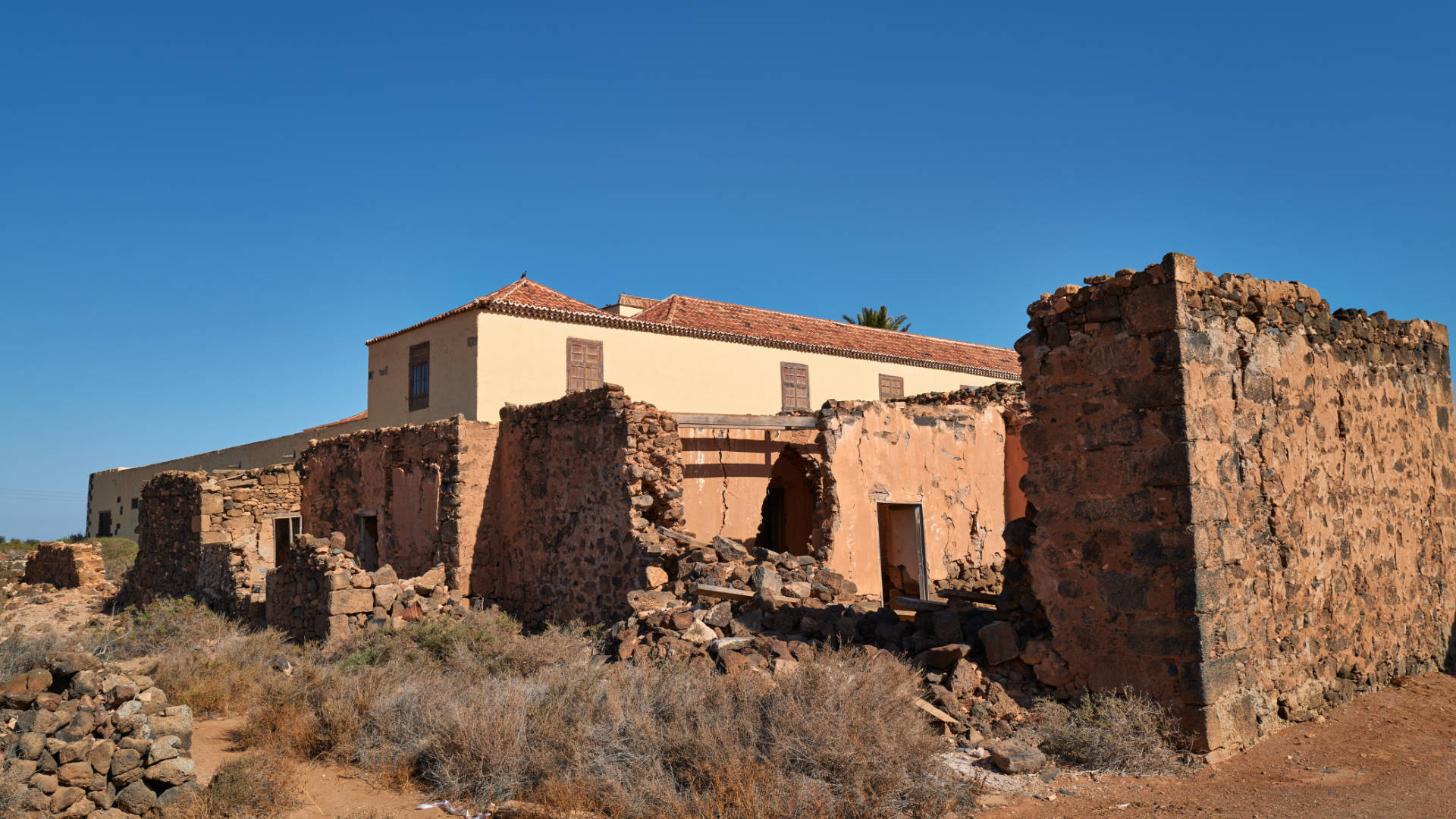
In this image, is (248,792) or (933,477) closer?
(248,792)

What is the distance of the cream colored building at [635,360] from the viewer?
65.2 ft

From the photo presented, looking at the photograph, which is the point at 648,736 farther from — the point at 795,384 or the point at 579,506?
the point at 795,384

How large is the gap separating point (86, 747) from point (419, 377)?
16156 mm

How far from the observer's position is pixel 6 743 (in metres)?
5.43

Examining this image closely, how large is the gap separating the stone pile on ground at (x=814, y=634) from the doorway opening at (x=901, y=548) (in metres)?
3.72

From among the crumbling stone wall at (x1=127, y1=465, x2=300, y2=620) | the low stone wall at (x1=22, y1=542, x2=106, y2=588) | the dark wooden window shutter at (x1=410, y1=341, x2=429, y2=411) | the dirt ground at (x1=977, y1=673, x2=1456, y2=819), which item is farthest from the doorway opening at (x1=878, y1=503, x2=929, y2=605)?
the low stone wall at (x1=22, y1=542, x2=106, y2=588)

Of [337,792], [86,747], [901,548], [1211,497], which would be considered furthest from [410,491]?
[1211,497]

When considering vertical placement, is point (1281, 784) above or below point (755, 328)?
below

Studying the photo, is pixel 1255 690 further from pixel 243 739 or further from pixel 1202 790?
pixel 243 739

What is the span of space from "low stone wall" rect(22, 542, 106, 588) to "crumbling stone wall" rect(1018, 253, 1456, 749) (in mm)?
21010

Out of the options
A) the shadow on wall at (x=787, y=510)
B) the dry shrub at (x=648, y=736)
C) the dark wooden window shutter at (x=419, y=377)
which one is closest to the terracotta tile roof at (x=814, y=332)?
the dark wooden window shutter at (x=419, y=377)

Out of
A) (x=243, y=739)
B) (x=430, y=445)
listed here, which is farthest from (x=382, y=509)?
(x=243, y=739)

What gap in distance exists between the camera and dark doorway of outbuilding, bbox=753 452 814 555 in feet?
51.8

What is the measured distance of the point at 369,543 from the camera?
48.6ft
